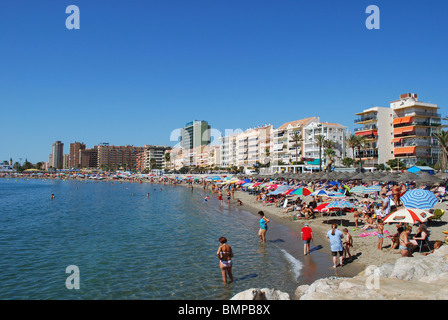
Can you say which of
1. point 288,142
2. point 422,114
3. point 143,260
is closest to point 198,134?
point 288,142

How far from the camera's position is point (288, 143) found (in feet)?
288

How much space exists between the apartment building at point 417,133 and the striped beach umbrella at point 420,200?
2020 inches

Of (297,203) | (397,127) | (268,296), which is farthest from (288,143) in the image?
(268,296)

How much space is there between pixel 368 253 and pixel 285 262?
131 inches

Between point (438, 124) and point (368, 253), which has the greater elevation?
point (438, 124)

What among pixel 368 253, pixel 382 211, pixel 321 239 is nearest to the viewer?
pixel 368 253

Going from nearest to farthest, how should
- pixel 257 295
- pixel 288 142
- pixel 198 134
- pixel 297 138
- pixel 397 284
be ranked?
pixel 257 295
pixel 397 284
pixel 297 138
pixel 288 142
pixel 198 134

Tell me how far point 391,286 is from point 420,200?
26.6 ft

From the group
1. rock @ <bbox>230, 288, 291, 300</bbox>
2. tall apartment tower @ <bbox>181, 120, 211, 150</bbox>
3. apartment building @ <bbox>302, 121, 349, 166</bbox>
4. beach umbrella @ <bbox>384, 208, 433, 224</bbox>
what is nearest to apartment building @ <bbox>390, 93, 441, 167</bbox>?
apartment building @ <bbox>302, 121, 349, 166</bbox>

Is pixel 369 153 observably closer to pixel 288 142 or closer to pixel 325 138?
pixel 325 138

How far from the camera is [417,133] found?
197 feet

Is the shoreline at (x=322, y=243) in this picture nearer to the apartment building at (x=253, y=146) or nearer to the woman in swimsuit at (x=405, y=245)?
the woman in swimsuit at (x=405, y=245)

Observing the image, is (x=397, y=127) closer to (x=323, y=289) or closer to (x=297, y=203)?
(x=297, y=203)
